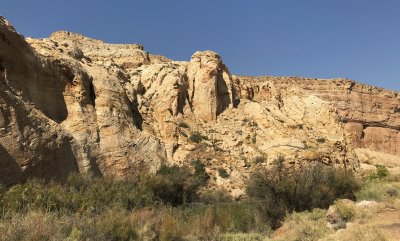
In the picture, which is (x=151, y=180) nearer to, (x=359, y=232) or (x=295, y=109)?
(x=359, y=232)

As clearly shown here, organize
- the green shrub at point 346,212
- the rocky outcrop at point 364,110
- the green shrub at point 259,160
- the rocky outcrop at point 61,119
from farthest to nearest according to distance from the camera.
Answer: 1. the rocky outcrop at point 364,110
2. the green shrub at point 259,160
3. the rocky outcrop at point 61,119
4. the green shrub at point 346,212

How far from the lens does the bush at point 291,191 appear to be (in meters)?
13.5

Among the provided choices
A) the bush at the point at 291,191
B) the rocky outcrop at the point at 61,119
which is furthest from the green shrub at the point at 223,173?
the bush at the point at 291,191

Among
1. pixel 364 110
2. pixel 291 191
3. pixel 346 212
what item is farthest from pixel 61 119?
pixel 364 110

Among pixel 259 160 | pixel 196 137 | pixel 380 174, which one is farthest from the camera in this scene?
pixel 380 174

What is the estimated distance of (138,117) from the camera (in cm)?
3002

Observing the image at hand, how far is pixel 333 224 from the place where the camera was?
11.3 m

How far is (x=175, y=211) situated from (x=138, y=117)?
17014 mm

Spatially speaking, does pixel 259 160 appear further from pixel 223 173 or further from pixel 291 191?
pixel 291 191

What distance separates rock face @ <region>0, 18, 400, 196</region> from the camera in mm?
18781

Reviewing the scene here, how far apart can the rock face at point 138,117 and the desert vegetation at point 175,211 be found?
3650 mm

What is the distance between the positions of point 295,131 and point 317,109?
214 inches

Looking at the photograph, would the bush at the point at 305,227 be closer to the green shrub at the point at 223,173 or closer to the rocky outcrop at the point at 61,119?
the rocky outcrop at the point at 61,119

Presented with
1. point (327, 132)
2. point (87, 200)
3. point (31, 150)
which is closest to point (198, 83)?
point (327, 132)
